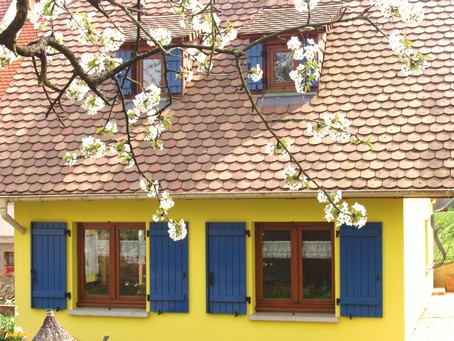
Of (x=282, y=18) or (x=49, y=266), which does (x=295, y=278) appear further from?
(x=282, y=18)

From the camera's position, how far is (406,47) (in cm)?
591

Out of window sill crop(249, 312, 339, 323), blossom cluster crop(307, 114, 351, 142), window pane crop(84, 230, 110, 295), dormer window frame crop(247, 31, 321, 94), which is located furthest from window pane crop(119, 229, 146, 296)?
blossom cluster crop(307, 114, 351, 142)

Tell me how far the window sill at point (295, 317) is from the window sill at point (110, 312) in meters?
1.52

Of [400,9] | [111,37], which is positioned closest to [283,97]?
[111,37]

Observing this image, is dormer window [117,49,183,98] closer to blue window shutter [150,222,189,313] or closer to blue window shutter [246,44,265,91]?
blue window shutter [246,44,265,91]

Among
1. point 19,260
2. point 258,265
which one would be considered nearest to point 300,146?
point 258,265

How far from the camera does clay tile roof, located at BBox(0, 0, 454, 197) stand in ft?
38.1

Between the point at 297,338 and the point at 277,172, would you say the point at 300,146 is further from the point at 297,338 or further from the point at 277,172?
the point at 297,338

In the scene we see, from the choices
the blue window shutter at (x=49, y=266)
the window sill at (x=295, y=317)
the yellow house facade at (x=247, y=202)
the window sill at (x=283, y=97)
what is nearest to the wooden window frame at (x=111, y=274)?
the yellow house facade at (x=247, y=202)

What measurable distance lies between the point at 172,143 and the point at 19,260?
2.63 m

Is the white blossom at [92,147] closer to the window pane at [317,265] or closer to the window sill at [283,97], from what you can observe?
the window pane at [317,265]

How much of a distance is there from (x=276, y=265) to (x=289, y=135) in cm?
167

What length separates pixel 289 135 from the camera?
1246cm

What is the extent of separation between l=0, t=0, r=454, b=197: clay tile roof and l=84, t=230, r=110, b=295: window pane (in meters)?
0.90
